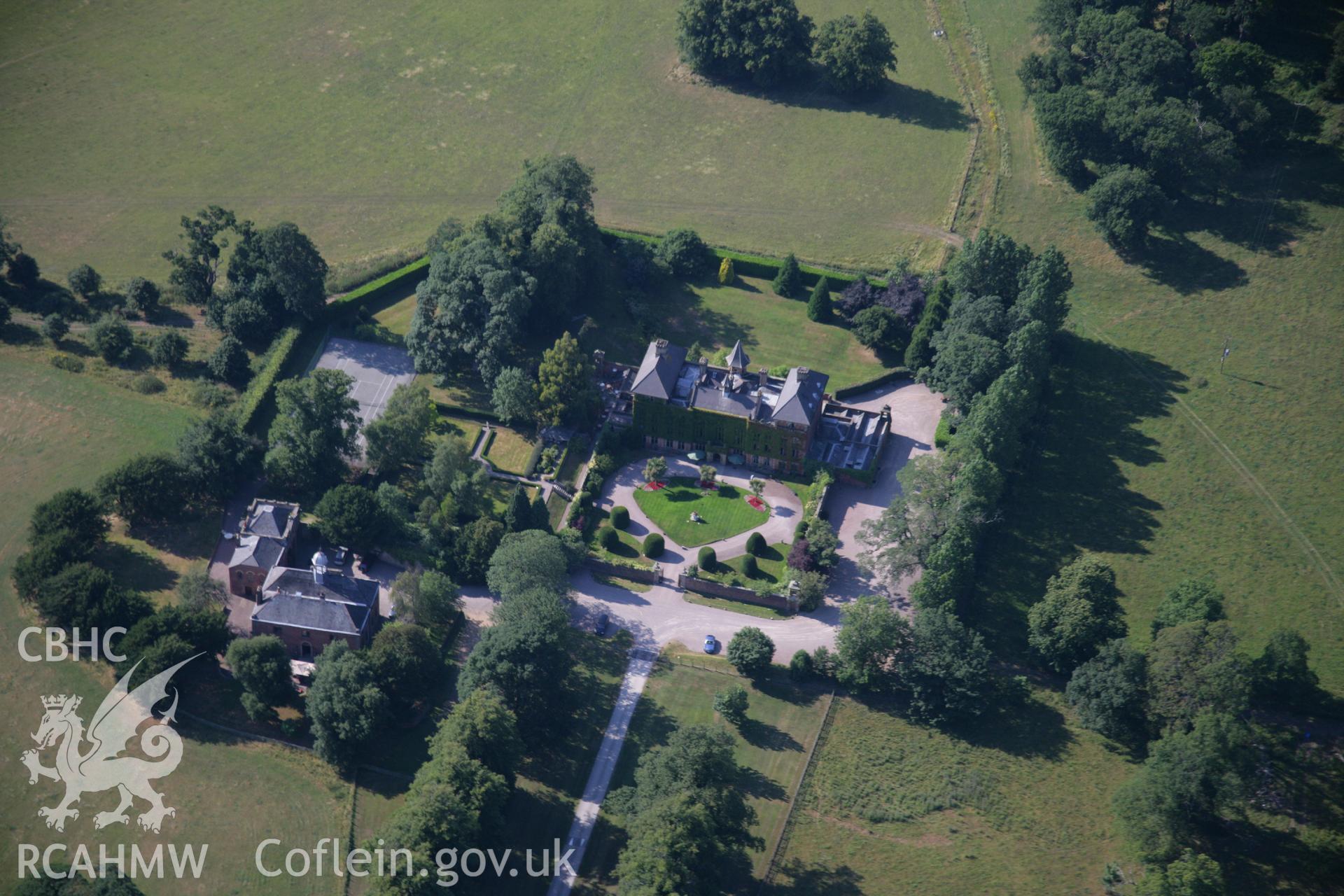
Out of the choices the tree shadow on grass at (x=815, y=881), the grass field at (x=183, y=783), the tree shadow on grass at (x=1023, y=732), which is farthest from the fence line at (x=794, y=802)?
the grass field at (x=183, y=783)

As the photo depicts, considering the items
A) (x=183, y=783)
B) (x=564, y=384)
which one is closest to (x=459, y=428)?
(x=564, y=384)

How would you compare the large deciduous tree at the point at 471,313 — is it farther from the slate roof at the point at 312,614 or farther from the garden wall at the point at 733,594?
the slate roof at the point at 312,614

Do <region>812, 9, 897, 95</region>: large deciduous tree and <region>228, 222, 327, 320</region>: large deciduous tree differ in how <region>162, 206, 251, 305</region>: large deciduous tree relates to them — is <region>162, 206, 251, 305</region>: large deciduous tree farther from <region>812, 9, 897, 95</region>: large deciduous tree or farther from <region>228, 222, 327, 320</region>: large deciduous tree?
<region>812, 9, 897, 95</region>: large deciduous tree

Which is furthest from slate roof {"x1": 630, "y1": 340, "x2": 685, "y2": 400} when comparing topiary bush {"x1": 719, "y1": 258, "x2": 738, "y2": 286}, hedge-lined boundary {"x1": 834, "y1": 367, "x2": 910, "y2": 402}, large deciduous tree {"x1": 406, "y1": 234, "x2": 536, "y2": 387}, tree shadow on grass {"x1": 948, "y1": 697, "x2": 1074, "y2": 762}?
tree shadow on grass {"x1": 948, "y1": 697, "x2": 1074, "y2": 762}

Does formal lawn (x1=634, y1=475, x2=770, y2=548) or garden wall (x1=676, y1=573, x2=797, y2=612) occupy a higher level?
formal lawn (x1=634, y1=475, x2=770, y2=548)

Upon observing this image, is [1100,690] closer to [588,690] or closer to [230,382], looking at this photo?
[588,690]

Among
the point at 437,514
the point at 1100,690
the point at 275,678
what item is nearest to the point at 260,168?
the point at 437,514
